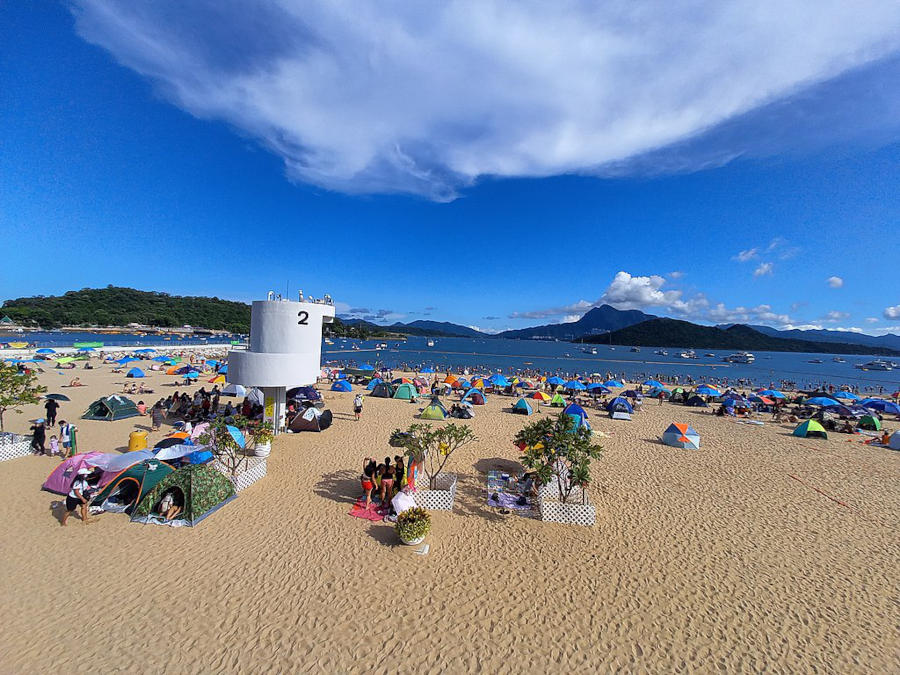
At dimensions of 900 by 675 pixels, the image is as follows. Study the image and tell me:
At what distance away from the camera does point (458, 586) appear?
241 inches

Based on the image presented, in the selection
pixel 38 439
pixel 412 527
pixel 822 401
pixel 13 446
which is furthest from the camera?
pixel 822 401

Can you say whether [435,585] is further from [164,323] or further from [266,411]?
[164,323]

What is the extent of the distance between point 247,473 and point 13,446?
272 inches

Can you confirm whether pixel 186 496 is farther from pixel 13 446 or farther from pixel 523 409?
pixel 523 409

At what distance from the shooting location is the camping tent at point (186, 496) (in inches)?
298

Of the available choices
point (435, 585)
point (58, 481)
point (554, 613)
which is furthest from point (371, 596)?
point (58, 481)

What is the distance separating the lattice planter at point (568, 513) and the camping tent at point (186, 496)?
7036 millimetres

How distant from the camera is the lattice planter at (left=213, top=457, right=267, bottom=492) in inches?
364

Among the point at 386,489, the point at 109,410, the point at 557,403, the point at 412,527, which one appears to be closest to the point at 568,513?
the point at 412,527

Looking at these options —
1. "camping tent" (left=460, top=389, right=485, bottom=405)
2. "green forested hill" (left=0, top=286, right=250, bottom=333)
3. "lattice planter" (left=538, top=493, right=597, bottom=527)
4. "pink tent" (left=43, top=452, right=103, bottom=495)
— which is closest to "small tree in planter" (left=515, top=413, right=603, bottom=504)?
"lattice planter" (left=538, top=493, right=597, bottom=527)

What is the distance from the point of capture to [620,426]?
62.9ft

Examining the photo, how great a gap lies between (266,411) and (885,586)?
15.9 meters

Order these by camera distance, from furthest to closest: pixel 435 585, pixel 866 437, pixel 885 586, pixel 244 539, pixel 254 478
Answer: pixel 866 437
pixel 254 478
pixel 244 539
pixel 885 586
pixel 435 585

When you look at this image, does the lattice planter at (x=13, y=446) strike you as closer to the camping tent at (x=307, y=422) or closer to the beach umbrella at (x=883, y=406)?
the camping tent at (x=307, y=422)
